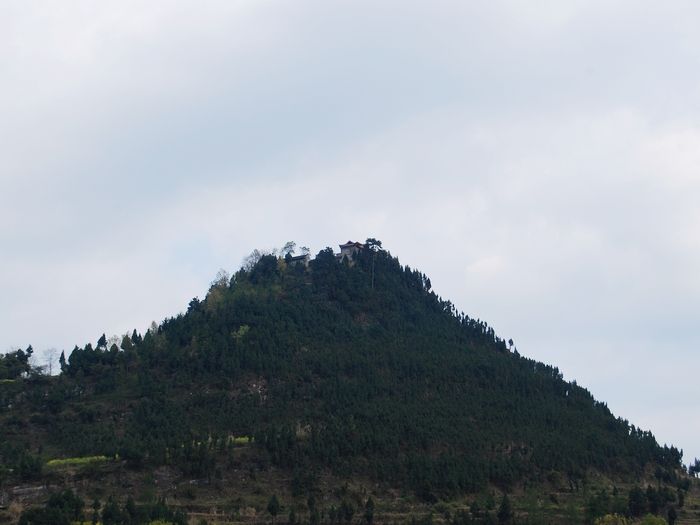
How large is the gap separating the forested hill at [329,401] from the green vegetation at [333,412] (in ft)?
0.55

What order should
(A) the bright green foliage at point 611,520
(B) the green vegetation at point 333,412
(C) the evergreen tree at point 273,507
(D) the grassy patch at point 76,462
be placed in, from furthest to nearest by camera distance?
(B) the green vegetation at point 333,412, (D) the grassy patch at point 76,462, (A) the bright green foliage at point 611,520, (C) the evergreen tree at point 273,507

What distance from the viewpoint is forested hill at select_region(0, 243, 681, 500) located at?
218 ft

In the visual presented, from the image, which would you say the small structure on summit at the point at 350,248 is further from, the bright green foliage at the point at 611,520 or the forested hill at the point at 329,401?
the bright green foliage at the point at 611,520

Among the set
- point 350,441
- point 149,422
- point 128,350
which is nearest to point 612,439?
point 350,441

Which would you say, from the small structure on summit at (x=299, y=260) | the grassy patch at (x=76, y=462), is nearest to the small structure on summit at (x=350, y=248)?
the small structure on summit at (x=299, y=260)

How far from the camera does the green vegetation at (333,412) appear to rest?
63938 millimetres

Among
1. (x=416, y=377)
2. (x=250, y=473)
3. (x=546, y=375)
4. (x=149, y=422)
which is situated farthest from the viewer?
(x=546, y=375)

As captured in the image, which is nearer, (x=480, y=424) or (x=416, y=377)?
(x=480, y=424)

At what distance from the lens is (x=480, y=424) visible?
246 ft

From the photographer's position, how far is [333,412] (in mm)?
73562

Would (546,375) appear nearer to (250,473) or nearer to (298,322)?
(298,322)

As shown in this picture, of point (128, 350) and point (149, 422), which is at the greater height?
point (128, 350)

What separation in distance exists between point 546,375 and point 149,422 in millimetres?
36428

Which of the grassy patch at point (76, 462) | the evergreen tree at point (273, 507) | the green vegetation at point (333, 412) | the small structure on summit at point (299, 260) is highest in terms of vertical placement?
the small structure on summit at point (299, 260)
